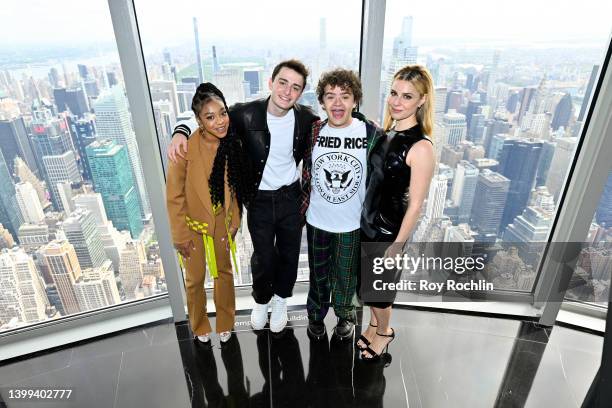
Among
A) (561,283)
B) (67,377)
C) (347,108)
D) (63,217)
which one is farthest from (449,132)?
(67,377)

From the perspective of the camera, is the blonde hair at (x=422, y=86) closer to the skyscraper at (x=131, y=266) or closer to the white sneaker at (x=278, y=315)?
the white sneaker at (x=278, y=315)

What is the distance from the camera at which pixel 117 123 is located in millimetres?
2031

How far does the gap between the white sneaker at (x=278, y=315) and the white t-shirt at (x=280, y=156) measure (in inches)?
30.9

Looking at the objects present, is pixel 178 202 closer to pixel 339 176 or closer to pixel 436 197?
pixel 339 176

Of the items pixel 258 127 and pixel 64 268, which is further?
pixel 64 268

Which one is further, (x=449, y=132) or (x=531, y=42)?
(x=449, y=132)

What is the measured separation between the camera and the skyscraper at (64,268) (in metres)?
2.19

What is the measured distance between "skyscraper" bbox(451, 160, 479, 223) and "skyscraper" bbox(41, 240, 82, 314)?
Result: 231cm

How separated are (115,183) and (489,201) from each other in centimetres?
220

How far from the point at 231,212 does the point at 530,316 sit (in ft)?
6.62

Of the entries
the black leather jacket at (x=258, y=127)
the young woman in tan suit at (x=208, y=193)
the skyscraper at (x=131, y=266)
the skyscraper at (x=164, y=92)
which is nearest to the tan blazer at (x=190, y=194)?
the young woman in tan suit at (x=208, y=193)

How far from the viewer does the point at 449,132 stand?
2.21 meters

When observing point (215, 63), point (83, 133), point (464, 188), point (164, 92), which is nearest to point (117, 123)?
point (83, 133)

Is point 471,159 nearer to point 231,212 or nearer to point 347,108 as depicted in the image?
point 347,108
